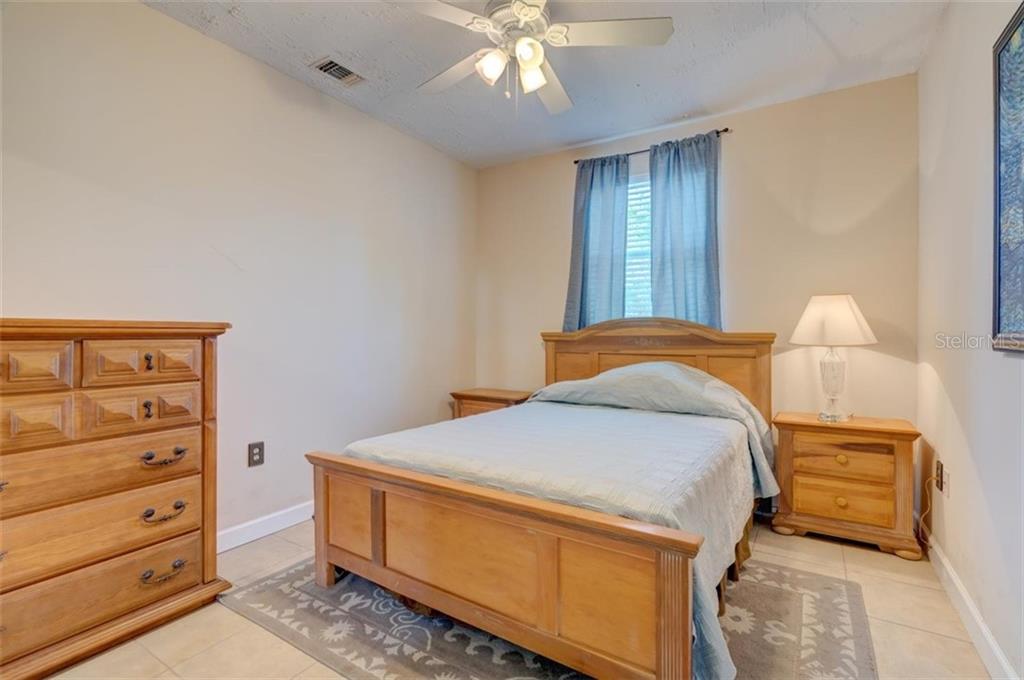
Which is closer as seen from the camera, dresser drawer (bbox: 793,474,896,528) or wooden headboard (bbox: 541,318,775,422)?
dresser drawer (bbox: 793,474,896,528)

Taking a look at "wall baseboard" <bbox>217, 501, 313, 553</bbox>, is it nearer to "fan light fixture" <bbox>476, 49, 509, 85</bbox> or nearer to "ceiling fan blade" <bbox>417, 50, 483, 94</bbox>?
"ceiling fan blade" <bbox>417, 50, 483, 94</bbox>

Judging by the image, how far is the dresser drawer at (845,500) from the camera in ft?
7.84

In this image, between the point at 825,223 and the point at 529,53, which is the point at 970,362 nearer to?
the point at 825,223

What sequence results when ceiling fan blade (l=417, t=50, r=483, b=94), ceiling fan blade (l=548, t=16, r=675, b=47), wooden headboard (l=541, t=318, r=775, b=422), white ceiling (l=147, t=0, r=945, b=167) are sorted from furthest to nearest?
wooden headboard (l=541, t=318, r=775, b=422)
white ceiling (l=147, t=0, r=945, b=167)
ceiling fan blade (l=417, t=50, r=483, b=94)
ceiling fan blade (l=548, t=16, r=675, b=47)

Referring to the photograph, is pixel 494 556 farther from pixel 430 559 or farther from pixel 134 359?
pixel 134 359

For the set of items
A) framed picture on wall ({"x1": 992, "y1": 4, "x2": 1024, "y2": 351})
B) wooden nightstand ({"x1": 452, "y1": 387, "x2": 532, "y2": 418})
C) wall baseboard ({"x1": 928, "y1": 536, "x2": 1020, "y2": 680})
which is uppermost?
framed picture on wall ({"x1": 992, "y1": 4, "x2": 1024, "y2": 351})

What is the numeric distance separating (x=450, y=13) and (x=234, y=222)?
1581 mm

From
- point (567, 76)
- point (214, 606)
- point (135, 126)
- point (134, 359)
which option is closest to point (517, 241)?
point (567, 76)

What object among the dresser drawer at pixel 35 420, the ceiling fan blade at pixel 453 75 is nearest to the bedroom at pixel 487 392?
the dresser drawer at pixel 35 420

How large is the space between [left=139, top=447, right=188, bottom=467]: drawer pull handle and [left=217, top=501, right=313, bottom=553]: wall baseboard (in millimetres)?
785

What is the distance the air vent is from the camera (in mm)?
2600

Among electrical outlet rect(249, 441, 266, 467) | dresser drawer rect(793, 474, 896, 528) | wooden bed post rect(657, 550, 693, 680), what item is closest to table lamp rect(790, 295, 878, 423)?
dresser drawer rect(793, 474, 896, 528)

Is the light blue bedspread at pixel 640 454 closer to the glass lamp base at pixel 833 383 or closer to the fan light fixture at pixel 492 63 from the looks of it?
the glass lamp base at pixel 833 383

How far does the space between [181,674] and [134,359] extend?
1093mm
